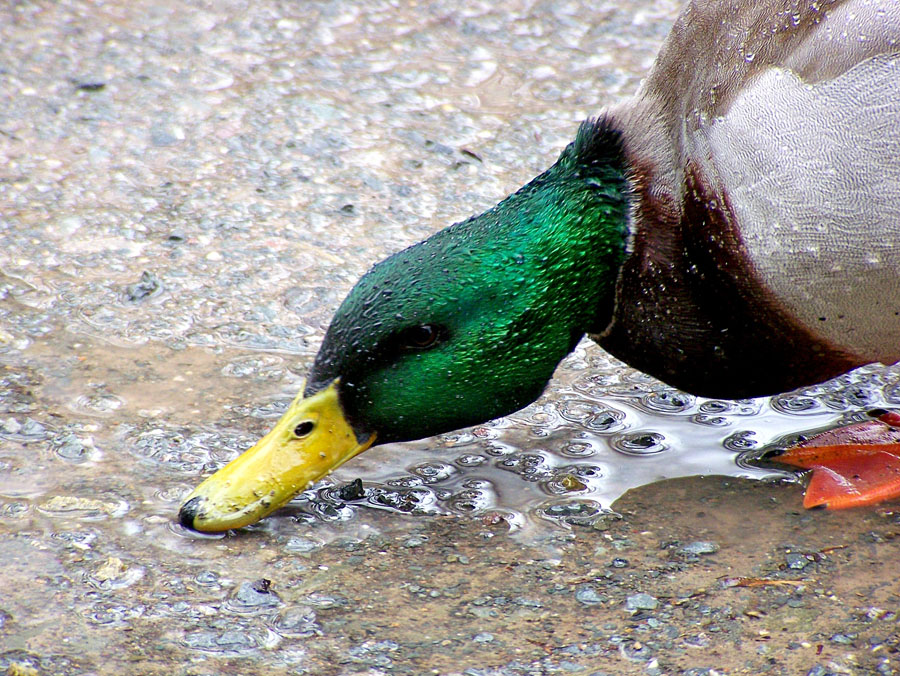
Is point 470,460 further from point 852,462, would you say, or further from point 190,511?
point 852,462

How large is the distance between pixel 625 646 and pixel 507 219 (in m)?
1.04

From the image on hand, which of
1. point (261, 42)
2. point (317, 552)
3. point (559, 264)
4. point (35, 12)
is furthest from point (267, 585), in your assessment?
point (35, 12)

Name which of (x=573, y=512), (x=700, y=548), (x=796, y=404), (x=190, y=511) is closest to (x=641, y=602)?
(x=700, y=548)

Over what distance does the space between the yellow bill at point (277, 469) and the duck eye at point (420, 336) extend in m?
0.20

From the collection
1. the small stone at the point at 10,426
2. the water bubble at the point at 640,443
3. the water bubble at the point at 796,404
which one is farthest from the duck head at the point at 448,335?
the water bubble at the point at 796,404

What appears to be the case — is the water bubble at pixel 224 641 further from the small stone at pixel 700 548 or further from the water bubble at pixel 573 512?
the small stone at pixel 700 548

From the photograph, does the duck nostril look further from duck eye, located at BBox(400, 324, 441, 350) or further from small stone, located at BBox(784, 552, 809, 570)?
small stone, located at BBox(784, 552, 809, 570)

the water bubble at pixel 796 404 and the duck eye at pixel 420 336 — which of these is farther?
the water bubble at pixel 796 404

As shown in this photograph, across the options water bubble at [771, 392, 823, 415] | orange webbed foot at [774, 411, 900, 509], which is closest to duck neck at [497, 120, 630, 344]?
orange webbed foot at [774, 411, 900, 509]

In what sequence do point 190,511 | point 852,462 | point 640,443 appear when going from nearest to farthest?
1. point 190,511
2. point 852,462
3. point 640,443

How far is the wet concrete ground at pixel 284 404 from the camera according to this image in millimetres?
2648

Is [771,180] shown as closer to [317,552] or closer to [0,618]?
[317,552]

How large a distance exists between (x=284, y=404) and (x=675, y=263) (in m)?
1.23

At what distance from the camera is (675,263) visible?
9.69ft
